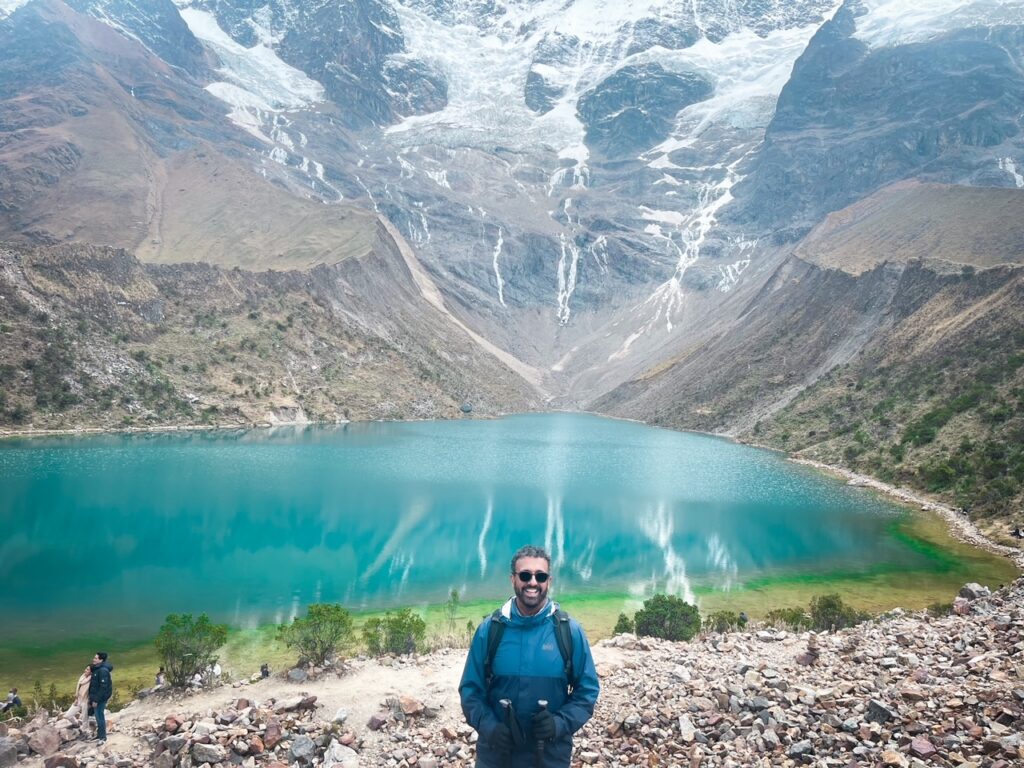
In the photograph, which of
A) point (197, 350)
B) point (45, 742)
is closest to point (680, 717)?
point (45, 742)

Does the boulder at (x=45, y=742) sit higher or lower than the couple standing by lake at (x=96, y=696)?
lower

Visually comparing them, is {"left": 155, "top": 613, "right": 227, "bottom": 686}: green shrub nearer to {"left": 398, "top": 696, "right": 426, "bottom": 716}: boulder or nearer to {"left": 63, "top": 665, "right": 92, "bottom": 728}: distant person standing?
{"left": 63, "top": 665, "right": 92, "bottom": 728}: distant person standing

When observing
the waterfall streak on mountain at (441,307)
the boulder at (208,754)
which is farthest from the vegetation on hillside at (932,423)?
the waterfall streak on mountain at (441,307)

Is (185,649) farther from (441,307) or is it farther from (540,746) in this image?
(441,307)

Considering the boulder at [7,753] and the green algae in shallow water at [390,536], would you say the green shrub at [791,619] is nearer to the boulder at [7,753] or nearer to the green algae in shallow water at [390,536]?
the green algae in shallow water at [390,536]

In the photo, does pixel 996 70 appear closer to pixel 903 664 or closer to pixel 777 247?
pixel 777 247

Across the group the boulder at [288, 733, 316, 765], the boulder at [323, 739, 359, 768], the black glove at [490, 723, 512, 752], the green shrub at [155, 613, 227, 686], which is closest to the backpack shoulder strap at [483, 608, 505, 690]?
the black glove at [490, 723, 512, 752]
